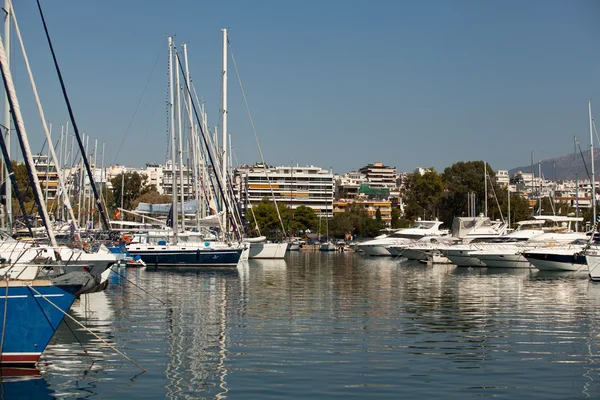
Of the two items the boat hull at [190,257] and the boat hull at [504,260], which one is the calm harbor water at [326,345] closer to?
the boat hull at [190,257]

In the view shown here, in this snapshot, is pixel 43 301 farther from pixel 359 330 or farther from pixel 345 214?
pixel 345 214

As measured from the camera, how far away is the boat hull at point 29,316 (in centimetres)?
1495

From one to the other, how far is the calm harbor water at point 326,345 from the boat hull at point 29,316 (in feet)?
2.08

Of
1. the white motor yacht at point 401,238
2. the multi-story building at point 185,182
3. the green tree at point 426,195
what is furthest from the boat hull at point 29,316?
the green tree at point 426,195

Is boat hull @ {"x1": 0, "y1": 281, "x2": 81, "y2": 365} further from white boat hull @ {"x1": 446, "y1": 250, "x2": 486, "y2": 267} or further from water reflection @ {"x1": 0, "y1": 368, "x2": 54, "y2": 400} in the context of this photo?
white boat hull @ {"x1": 446, "y1": 250, "x2": 486, "y2": 267}

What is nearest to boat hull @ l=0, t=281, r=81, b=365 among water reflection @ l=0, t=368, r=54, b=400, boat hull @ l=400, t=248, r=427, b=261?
water reflection @ l=0, t=368, r=54, b=400

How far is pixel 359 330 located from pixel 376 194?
178m

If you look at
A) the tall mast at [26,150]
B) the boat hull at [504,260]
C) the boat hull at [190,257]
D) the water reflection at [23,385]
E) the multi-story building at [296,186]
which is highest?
the multi-story building at [296,186]

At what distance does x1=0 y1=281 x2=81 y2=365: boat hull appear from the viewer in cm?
1495

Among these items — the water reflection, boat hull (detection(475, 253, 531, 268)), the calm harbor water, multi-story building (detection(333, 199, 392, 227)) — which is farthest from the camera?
multi-story building (detection(333, 199, 392, 227))

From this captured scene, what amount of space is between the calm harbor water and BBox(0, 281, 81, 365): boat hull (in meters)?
0.63

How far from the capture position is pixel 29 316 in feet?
49.4

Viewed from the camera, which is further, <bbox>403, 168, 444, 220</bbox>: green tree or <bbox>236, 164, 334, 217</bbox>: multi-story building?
<bbox>236, 164, 334, 217</bbox>: multi-story building

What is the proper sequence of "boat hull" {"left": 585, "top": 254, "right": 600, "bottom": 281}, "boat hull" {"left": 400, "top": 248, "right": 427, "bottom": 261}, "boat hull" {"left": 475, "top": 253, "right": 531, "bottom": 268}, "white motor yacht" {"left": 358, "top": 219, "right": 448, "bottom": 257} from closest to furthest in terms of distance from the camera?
"boat hull" {"left": 585, "top": 254, "right": 600, "bottom": 281}, "boat hull" {"left": 475, "top": 253, "right": 531, "bottom": 268}, "boat hull" {"left": 400, "top": 248, "right": 427, "bottom": 261}, "white motor yacht" {"left": 358, "top": 219, "right": 448, "bottom": 257}
